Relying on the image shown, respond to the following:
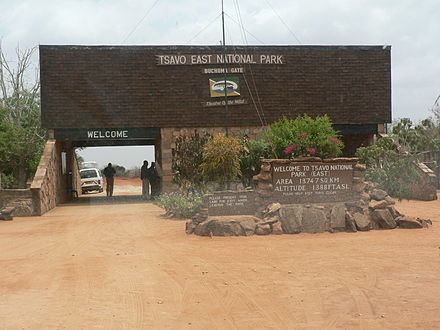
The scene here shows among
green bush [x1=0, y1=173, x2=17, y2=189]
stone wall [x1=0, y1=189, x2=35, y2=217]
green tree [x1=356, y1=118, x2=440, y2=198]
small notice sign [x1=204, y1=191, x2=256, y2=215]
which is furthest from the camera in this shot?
green bush [x1=0, y1=173, x2=17, y2=189]

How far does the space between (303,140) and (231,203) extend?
9.57ft

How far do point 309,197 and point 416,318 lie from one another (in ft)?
26.5

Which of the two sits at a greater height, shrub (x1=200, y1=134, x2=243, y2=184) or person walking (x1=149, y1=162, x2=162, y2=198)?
shrub (x1=200, y1=134, x2=243, y2=184)

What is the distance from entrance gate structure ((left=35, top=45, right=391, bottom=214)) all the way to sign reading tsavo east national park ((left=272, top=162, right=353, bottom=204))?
11581 millimetres

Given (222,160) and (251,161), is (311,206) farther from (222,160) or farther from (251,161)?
(251,161)

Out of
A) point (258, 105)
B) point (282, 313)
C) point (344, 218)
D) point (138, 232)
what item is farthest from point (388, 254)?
point (258, 105)

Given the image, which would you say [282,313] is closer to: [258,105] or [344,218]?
[344,218]

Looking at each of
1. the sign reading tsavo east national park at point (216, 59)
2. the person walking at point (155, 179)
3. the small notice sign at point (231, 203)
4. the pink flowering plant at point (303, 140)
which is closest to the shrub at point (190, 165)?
the pink flowering plant at point (303, 140)

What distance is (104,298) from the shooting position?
7.90 meters

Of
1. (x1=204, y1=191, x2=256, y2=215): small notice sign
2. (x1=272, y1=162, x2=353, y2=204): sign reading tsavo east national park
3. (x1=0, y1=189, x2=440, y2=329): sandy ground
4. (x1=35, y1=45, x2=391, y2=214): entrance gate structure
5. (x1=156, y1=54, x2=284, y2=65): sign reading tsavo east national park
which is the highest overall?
(x1=156, y1=54, x2=284, y2=65): sign reading tsavo east national park

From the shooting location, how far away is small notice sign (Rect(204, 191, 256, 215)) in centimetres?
1447

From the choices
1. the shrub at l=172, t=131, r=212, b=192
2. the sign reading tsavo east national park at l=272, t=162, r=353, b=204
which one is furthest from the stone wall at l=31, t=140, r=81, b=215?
the sign reading tsavo east national park at l=272, t=162, r=353, b=204

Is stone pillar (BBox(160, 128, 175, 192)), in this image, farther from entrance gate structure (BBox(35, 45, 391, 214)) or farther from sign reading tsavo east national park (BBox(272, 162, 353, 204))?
sign reading tsavo east national park (BBox(272, 162, 353, 204))

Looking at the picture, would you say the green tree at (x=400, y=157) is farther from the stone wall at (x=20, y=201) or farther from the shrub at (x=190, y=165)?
the stone wall at (x=20, y=201)
